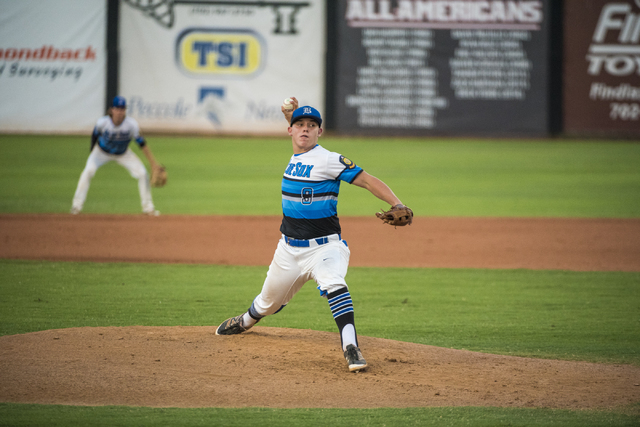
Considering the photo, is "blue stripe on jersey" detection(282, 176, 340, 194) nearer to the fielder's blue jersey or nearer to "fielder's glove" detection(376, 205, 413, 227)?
the fielder's blue jersey

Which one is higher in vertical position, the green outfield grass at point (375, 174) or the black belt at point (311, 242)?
the black belt at point (311, 242)

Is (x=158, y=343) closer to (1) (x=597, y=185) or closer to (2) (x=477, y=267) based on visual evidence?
(2) (x=477, y=267)

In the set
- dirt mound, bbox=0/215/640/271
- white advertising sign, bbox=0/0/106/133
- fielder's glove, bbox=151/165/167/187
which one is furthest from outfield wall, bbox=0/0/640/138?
fielder's glove, bbox=151/165/167/187

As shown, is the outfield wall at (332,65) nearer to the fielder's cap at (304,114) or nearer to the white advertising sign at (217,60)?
the white advertising sign at (217,60)

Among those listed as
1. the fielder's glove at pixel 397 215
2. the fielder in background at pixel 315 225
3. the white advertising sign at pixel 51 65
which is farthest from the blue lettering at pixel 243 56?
the fielder's glove at pixel 397 215

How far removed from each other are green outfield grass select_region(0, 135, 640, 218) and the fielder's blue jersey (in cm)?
871

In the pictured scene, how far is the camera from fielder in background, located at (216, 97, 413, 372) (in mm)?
4988

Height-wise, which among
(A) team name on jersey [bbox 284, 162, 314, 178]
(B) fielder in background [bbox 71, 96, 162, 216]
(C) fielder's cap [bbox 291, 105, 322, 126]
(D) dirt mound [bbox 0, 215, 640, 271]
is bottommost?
(D) dirt mound [bbox 0, 215, 640, 271]

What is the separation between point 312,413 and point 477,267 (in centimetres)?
562

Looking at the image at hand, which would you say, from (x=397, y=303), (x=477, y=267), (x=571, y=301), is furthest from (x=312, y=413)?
(x=477, y=267)

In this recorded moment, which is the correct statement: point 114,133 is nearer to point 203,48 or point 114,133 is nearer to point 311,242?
point 311,242

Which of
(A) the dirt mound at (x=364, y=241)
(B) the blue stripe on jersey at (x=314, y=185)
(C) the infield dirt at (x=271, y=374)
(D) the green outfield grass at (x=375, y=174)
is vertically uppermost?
(B) the blue stripe on jersey at (x=314, y=185)

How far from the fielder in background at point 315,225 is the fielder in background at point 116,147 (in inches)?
288

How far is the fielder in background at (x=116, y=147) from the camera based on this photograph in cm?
1204
